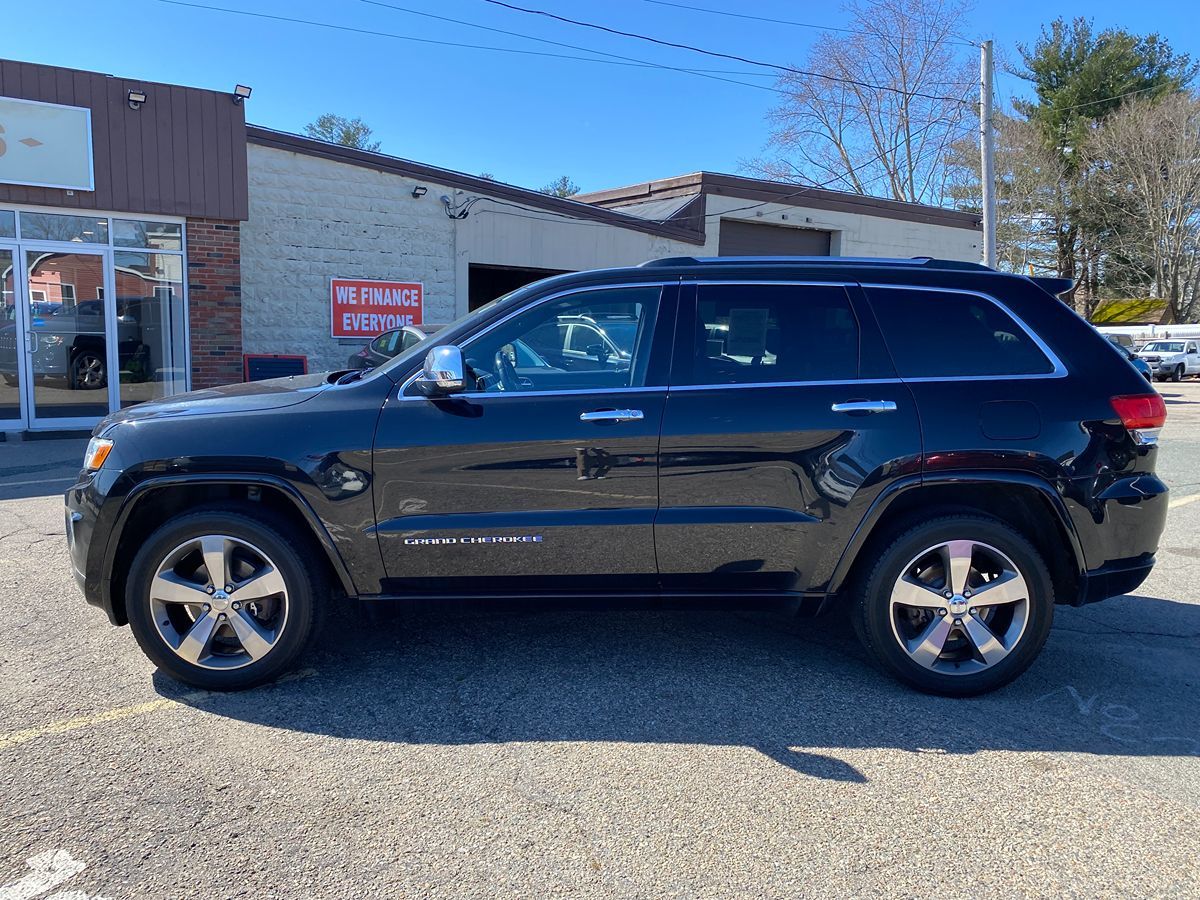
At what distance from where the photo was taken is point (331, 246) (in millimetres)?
14383

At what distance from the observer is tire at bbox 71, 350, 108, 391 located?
12500mm

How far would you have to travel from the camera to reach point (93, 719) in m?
3.62

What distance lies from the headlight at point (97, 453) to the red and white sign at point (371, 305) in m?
10.7

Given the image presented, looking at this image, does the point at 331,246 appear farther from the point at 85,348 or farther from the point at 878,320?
the point at 878,320

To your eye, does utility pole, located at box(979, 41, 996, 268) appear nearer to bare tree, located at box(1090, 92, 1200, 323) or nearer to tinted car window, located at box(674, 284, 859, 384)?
tinted car window, located at box(674, 284, 859, 384)

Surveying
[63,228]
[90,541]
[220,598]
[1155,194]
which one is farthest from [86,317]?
[1155,194]

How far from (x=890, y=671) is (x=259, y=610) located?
2.76 metres

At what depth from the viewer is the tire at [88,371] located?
1250cm

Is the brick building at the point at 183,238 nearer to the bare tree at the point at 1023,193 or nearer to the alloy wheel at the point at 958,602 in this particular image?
the alloy wheel at the point at 958,602

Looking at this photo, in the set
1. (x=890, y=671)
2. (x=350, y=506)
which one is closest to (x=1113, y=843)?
(x=890, y=671)

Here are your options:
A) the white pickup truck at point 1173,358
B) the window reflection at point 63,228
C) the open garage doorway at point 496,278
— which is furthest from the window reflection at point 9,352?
the white pickup truck at point 1173,358

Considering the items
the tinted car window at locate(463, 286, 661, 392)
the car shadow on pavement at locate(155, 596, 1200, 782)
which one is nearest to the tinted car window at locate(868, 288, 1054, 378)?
the tinted car window at locate(463, 286, 661, 392)

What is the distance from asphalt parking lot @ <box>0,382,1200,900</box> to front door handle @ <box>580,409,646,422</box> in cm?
119

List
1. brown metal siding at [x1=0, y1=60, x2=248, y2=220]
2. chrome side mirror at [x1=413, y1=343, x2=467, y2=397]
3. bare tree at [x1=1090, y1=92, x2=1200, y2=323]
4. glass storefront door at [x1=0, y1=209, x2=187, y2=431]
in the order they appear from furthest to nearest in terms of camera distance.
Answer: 1. bare tree at [x1=1090, y1=92, x2=1200, y2=323]
2. glass storefront door at [x1=0, y1=209, x2=187, y2=431]
3. brown metal siding at [x1=0, y1=60, x2=248, y2=220]
4. chrome side mirror at [x1=413, y1=343, x2=467, y2=397]
